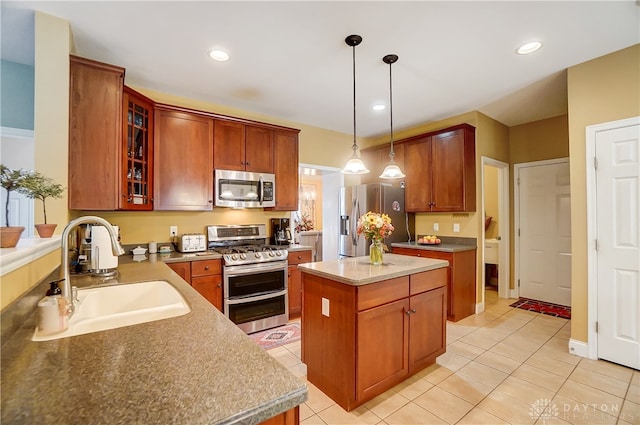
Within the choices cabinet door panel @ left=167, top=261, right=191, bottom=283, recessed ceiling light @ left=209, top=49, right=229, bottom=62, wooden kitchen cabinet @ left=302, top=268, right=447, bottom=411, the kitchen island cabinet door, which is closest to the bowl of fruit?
wooden kitchen cabinet @ left=302, top=268, right=447, bottom=411

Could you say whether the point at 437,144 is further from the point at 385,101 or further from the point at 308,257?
the point at 308,257

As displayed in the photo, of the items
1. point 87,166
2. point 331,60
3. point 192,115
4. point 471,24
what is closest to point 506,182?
point 471,24

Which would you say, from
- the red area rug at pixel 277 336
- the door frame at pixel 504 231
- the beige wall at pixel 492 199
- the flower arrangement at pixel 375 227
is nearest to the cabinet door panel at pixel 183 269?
the red area rug at pixel 277 336

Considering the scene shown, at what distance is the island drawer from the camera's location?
362 cm

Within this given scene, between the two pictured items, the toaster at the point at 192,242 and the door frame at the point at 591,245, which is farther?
the toaster at the point at 192,242

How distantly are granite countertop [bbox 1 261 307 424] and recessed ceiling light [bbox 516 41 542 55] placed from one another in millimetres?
3003

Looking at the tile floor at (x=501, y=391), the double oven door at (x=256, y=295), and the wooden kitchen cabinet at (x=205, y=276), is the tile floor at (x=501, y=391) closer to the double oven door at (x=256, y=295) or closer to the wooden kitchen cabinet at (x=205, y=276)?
the double oven door at (x=256, y=295)

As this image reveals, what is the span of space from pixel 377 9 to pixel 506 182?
3.75m

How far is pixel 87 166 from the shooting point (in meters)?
2.21

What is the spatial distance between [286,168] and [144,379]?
3357 mm

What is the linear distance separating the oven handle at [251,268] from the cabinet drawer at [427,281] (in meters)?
1.67

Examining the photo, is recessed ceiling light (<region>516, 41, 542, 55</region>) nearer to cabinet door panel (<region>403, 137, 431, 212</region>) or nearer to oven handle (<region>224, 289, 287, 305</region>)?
cabinet door panel (<region>403, 137, 431, 212</region>)

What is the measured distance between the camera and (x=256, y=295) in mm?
3244

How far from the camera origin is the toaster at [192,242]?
10.4ft
